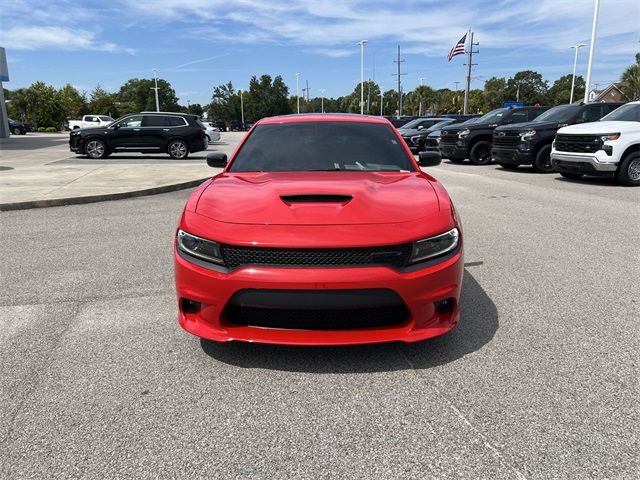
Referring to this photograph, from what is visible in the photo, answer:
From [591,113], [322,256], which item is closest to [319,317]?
[322,256]

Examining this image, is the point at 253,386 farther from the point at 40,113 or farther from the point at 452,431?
the point at 40,113

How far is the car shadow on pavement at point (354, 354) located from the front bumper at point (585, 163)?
29.4 ft

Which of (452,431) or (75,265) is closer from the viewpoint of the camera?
(452,431)

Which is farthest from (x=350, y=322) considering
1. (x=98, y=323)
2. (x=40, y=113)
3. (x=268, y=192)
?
(x=40, y=113)

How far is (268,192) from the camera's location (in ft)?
10.2

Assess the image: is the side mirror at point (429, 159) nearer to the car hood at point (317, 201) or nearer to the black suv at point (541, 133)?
the car hood at point (317, 201)

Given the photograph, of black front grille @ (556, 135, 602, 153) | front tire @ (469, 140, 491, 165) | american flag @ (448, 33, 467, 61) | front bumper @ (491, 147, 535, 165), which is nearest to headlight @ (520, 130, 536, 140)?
front bumper @ (491, 147, 535, 165)

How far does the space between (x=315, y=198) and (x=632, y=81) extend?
251 ft

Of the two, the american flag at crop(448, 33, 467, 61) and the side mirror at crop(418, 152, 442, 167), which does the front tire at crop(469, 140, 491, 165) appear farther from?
the american flag at crop(448, 33, 467, 61)

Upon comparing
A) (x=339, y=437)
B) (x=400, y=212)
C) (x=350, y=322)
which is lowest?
(x=339, y=437)

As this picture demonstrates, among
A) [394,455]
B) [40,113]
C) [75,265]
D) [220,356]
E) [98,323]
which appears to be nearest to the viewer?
[394,455]

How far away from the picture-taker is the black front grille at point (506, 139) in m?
13.8

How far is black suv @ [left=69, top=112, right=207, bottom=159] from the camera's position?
1862 centimetres

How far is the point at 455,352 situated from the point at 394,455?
1.11 metres
